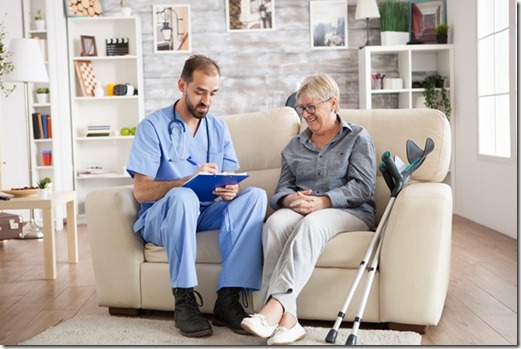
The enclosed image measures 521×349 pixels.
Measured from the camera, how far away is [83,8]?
6.52 m

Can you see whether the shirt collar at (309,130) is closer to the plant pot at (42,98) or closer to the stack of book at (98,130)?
the stack of book at (98,130)

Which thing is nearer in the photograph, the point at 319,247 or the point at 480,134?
the point at 319,247

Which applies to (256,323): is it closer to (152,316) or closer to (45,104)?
(152,316)

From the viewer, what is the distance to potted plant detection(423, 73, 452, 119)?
6375 mm

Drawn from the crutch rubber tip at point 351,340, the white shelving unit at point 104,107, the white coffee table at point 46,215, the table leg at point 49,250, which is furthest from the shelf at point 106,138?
the crutch rubber tip at point 351,340

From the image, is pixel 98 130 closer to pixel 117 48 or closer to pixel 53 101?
pixel 53 101

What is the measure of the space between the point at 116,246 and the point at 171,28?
12.7ft

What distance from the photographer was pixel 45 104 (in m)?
6.35

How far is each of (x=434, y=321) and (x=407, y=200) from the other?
0.49 metres

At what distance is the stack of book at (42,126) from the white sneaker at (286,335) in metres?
4.32

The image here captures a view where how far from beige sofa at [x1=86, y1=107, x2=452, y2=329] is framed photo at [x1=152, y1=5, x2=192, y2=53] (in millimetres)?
3116

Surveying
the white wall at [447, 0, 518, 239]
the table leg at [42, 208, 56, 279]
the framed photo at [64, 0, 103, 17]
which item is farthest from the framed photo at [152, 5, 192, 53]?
the table leg at [42, 208, 56, 279]

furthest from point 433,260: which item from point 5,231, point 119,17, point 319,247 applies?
point 119,17

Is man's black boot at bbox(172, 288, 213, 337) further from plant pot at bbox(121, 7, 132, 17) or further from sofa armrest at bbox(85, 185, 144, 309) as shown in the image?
plant pot at bbox(121, 7, 132, 17)
